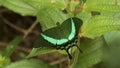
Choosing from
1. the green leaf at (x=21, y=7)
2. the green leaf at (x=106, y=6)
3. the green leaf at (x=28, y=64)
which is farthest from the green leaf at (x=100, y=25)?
the green leaf at (x=21, y=7)

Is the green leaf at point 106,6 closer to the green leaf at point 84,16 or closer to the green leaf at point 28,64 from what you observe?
the green leaf at point 84,16

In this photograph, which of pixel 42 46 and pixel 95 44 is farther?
pixel 95 44

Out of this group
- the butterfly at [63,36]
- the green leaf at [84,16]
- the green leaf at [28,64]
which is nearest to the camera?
the butterfly at [63,36]

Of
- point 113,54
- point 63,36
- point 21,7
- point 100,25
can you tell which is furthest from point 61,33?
point 21,7

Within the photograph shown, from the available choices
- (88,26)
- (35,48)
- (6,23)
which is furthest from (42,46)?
(6,23)

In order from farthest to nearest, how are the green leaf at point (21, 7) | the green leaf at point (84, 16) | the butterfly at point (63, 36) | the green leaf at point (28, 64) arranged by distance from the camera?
1. the green leaf at point (21, 7)
2. the green leaf at point (28, 64)
3. the green leaf at point (84, 16)
4. the butterfly at point (63, 36)

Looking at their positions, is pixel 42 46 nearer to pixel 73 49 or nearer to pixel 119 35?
pixel 73 49
